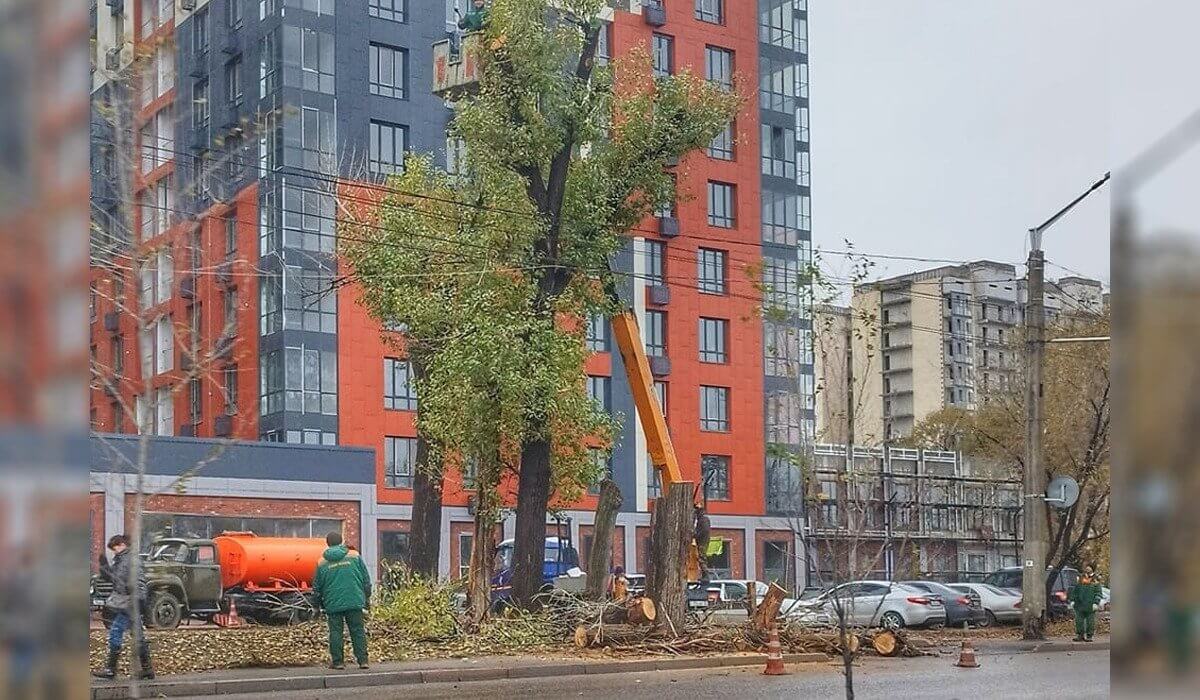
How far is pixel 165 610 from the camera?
28.0m

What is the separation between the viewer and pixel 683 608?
71.8ft

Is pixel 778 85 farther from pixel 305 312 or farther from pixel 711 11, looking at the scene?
pixel 305 312

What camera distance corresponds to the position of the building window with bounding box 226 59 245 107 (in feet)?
159

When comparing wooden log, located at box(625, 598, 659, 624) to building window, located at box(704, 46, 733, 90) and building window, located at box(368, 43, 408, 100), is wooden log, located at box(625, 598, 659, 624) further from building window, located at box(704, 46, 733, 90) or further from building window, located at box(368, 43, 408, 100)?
building window, located at box(704, 46, 733, 90)

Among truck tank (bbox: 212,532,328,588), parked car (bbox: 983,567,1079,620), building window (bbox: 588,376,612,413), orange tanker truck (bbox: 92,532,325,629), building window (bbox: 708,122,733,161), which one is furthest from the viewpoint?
building window (bbox: 708,122,733,161)

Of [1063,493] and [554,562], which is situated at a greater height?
[1063,493]

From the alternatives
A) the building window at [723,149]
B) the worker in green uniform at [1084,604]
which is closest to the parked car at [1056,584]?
the worker in green uniform at [1084,604]

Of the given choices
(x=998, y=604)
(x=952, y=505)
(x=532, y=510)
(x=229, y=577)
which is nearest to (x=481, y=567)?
(x=532, y=510)

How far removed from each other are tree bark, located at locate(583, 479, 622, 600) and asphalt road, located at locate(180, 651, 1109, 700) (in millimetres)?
5090

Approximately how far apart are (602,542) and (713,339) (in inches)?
1362

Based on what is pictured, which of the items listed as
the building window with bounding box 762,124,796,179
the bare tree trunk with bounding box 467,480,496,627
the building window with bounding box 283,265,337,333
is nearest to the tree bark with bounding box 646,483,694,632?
the bare tree trunk with bounding box 467,480,496,627

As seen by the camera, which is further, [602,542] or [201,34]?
[201,34]
